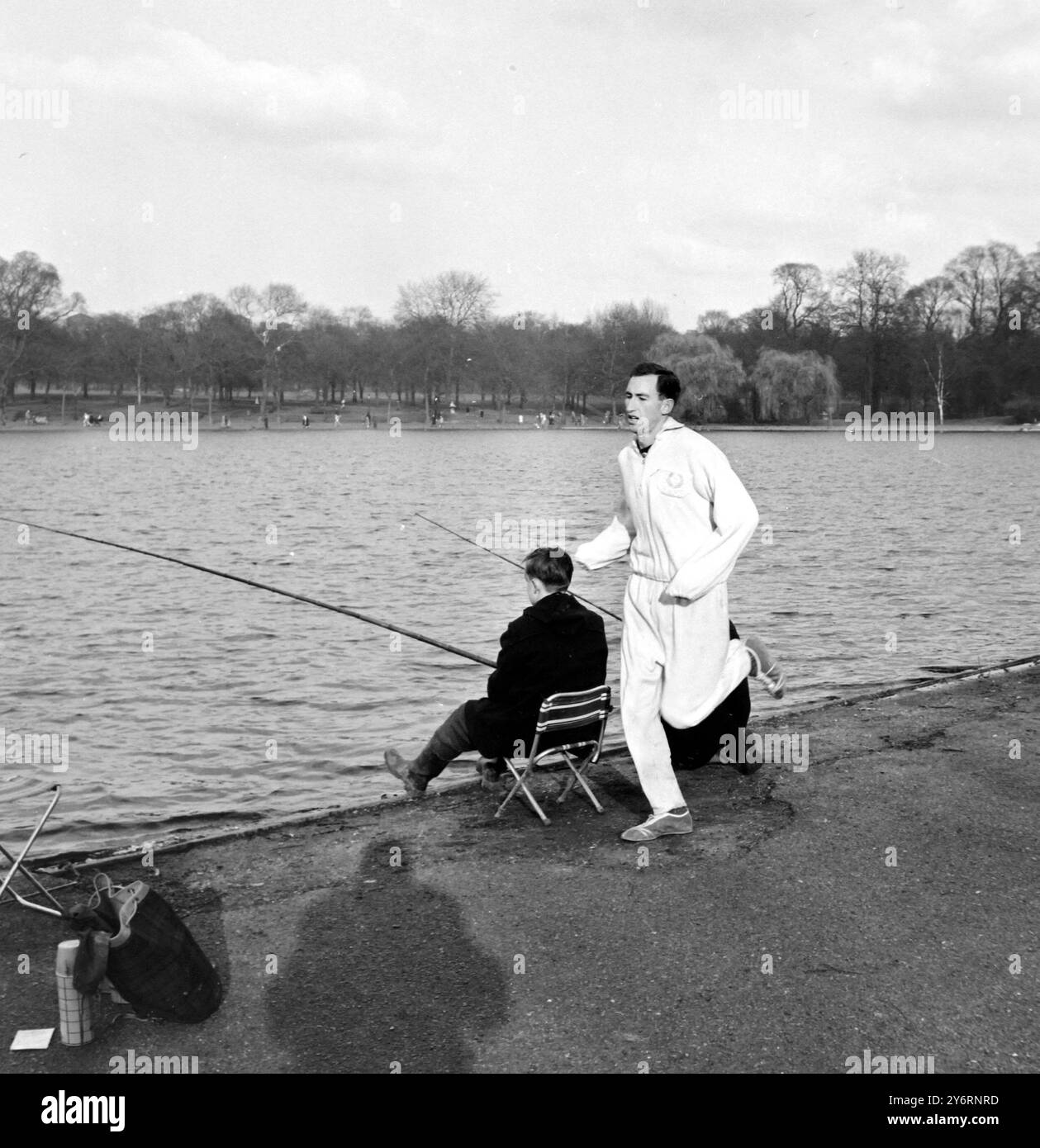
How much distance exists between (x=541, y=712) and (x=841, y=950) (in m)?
1.79

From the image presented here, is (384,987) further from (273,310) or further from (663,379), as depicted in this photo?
(273,310)

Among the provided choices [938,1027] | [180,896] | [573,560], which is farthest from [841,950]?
[180,896]

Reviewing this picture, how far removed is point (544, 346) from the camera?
13000 cm
